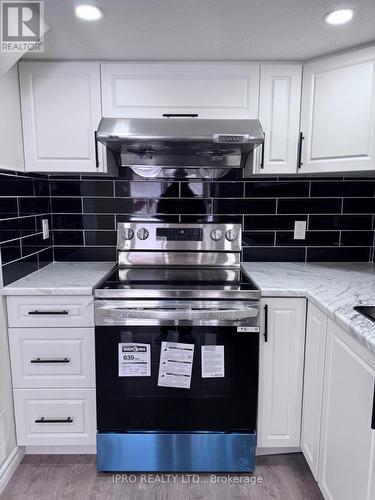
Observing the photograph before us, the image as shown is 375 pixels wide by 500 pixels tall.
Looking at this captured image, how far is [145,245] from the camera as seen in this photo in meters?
2.00

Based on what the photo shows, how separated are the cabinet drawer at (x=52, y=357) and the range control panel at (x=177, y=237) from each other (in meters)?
0.64

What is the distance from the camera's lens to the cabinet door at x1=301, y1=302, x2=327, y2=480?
1.36 meters

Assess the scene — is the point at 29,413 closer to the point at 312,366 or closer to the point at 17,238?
the point at 17,238

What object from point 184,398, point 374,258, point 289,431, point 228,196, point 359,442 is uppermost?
point 228,196

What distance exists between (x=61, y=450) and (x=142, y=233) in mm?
1266

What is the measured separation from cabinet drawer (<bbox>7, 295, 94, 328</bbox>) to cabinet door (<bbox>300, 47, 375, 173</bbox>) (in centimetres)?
135

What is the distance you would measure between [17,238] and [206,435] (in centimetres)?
137

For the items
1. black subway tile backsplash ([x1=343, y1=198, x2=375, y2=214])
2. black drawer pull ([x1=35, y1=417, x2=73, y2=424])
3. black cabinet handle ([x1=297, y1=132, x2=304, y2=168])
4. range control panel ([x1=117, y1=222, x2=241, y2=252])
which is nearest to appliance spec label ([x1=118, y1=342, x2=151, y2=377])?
black drawer pull ([x1=35, y1=417, x2=73, y2=424])

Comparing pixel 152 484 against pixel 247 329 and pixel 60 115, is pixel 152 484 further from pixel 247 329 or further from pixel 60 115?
pixel 60 115

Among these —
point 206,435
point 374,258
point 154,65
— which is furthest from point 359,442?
point 154,65

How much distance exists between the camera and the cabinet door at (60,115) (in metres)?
1.67

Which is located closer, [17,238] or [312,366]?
[312,366]

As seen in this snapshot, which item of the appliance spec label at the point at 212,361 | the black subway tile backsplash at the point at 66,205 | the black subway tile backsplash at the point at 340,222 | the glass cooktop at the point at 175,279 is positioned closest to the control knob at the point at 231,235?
the glass cooktop at the point at 175,279

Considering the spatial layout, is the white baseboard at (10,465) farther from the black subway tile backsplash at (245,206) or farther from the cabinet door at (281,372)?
the black subway tile backsplash at (245,206)
